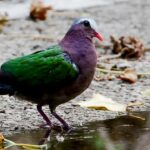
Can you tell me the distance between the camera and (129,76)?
7262mm

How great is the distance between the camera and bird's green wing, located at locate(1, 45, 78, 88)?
5574 millimetres

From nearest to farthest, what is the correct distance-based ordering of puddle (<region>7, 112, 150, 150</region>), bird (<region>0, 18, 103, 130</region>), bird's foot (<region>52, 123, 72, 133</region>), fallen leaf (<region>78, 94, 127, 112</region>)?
puddle (<region>7, 112, 150, 150</region>) < bird (<region>0, 18, 103, 130</region>) < bird's foot (<region>52, 123, 72, 133</region>) < fallen leaf (<region>78, 94, 127, 112</region>)

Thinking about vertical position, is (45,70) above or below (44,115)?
above

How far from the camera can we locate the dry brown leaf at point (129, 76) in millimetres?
7223

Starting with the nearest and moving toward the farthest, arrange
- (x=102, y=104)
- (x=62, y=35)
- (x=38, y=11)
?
(x=102, y=104) → (x=62, y=35) → (x=38, y=11)

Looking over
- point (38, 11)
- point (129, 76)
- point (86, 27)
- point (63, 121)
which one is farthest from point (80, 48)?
point (38, 11)

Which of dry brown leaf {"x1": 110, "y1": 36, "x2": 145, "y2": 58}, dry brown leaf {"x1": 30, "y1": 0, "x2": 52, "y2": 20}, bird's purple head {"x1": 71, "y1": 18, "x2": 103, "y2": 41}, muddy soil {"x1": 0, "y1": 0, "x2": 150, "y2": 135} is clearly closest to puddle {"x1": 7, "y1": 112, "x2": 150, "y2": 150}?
muddy soil {"x1": 0, "y1": 0, "x2": 150, "y2": 135}

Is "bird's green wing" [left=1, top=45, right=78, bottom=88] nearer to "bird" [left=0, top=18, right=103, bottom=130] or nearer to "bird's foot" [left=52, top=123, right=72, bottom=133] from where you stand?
"bird" [left=0, top=18, right=103, bottom=130]

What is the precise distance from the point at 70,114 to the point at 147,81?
4.55ft

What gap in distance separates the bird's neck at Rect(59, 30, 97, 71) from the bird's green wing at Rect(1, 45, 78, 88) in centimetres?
5

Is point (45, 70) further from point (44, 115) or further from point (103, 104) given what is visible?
point (103, 104)

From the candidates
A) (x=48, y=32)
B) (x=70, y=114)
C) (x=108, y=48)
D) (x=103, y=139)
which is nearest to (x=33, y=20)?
(x=48, y=32)

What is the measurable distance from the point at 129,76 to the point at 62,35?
7.87 feet

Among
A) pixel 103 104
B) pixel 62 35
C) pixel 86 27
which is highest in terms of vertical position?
pixel 86 27
